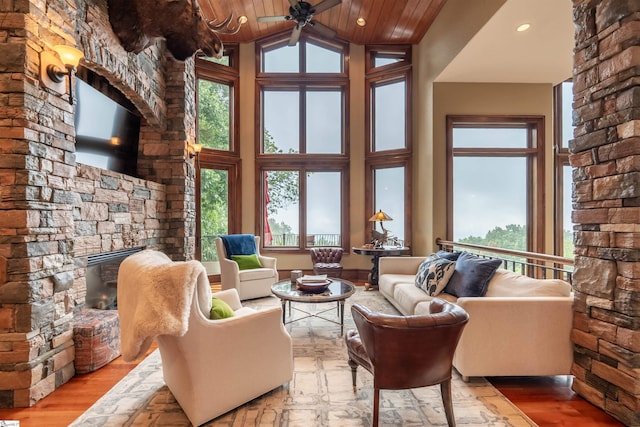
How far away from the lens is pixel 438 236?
5.27 m

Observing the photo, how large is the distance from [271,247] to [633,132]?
5.56 metres

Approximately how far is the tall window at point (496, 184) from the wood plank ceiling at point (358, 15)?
75.7 inches

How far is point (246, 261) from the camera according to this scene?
16.4 feet

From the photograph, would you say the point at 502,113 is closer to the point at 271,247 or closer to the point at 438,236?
the point at 438,236

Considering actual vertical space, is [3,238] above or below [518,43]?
below

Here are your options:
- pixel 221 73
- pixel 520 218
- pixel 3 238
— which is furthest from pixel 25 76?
pixel 520 218

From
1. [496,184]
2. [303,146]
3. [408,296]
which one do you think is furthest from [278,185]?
[496,184]

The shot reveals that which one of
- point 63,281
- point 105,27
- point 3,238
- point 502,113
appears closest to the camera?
point 3,238

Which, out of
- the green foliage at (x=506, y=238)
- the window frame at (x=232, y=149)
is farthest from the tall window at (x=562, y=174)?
the window frame at (x=232, y=149)

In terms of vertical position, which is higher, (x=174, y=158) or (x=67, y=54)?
(x=67, y=54)

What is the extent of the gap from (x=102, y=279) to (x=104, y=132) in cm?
162

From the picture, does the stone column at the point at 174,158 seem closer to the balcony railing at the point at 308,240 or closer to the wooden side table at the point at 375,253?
the balcony railing at the point at 308,240

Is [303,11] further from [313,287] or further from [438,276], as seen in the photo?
[438,276]

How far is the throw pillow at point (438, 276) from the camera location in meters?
3.38
